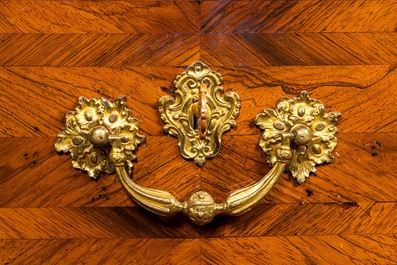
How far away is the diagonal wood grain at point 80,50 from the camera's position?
1.95 ft

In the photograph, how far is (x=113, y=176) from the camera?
60cm

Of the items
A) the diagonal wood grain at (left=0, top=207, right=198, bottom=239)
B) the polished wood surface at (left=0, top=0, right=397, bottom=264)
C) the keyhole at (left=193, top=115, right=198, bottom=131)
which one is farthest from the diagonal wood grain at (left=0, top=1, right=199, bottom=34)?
the diagonal wood grain at (left=0, top=207, right=198, bottom=239)

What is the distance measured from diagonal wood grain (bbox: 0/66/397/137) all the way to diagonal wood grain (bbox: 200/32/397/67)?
0.04 feet

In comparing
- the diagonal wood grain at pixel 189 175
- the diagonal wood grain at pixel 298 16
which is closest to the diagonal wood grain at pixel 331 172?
the diagonal wood grain at pixel 189 175

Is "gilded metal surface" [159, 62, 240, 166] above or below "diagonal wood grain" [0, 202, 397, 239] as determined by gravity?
above

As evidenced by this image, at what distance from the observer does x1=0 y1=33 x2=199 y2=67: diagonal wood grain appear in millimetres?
596

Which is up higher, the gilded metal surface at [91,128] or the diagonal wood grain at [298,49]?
the diagonal wood grain at [298,49]

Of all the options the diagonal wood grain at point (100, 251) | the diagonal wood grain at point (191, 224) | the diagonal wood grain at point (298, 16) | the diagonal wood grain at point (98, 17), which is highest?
the diagonal wood grain at point (298, 16)

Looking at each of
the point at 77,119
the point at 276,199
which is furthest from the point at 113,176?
the point at 276,199

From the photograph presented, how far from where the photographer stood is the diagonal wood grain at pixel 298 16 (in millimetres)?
599

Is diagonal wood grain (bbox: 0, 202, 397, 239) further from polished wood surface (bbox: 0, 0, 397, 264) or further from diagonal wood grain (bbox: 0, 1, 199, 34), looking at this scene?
diagonal wood grain (bbox: 0, 1, 199, 34)

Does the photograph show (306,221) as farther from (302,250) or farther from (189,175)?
(189,175)

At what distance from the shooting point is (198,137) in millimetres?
594

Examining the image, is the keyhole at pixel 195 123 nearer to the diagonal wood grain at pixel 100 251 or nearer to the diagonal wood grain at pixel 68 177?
the diagonal wood grain at pixel 68 177
